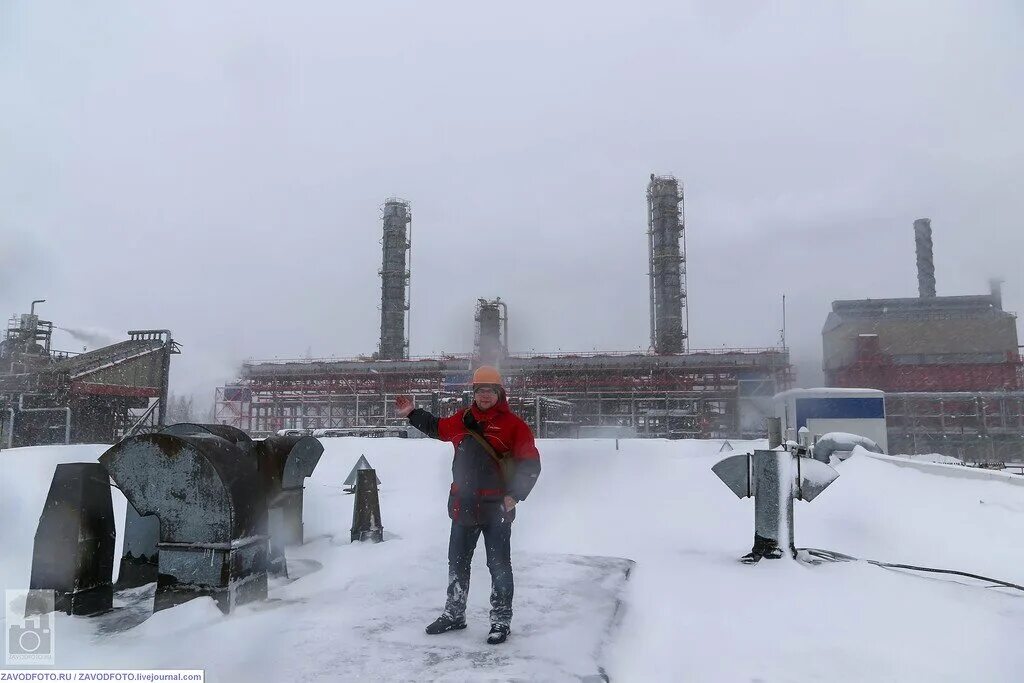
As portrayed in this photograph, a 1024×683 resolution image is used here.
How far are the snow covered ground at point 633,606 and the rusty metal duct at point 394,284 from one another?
35.5 meters

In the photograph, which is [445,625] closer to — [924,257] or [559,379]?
[559,379]

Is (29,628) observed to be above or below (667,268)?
below

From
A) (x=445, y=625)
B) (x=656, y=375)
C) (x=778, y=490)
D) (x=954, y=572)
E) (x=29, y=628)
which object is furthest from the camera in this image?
(x=656, y=375)

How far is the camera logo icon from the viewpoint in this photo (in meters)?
2.78

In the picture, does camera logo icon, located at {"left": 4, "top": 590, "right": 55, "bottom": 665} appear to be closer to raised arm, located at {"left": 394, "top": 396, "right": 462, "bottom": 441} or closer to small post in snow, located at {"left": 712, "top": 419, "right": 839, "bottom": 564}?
raised arm, located at {"left": 394, "top": 396, "right": 462, "bottom": 441}

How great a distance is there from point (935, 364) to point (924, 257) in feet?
40.1

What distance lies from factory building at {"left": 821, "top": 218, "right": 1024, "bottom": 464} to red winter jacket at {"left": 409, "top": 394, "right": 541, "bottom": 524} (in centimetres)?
4293

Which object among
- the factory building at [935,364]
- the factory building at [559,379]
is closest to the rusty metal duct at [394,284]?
the factory building at [559,379]

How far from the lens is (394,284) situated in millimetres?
43188

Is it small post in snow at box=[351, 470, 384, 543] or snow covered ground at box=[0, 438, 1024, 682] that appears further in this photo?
small post in snow at box=[351, 470, 384, 543]

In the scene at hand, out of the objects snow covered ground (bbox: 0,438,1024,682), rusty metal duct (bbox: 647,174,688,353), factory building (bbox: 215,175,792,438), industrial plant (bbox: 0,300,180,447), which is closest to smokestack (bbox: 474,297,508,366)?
factory building (bbox: 215,175,792,438)

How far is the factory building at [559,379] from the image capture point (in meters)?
37.3

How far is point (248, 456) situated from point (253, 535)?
1.64 feet

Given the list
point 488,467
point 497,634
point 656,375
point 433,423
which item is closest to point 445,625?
point 497,634
